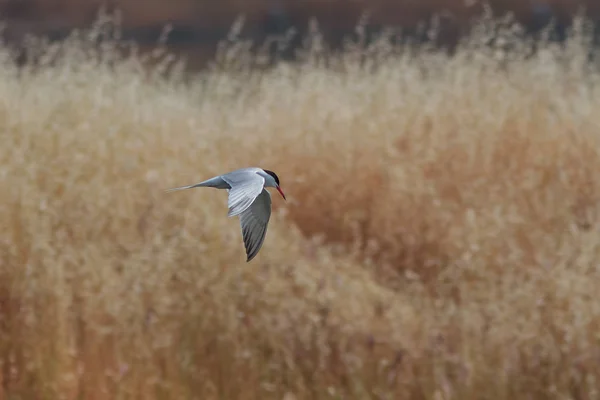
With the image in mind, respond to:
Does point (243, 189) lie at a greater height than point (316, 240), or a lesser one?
greater

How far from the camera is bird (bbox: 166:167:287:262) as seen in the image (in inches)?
71.9

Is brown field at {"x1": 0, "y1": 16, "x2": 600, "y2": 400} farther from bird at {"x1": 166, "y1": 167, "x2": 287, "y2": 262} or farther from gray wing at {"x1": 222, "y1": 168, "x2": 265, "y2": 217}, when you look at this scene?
gray wing at {"x1": 222, "y1": 168, "x2": 265, "y2": 217}

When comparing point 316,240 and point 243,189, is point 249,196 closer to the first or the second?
point 243,189

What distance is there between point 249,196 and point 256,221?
1.89 ft

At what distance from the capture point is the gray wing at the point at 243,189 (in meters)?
1.76

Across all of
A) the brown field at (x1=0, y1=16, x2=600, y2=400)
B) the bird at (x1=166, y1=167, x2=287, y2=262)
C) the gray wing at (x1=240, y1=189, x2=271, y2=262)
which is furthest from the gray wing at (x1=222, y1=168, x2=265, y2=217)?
the brown field at (x1=0, y1=16, x2=600, y2=400)

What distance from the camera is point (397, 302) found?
9.46 ft

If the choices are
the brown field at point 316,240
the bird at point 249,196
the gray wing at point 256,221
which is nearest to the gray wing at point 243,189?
the bird at point 249,196

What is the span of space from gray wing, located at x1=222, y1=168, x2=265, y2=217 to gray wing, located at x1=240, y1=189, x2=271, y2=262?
0.24 m

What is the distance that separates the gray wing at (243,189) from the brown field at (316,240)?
2.28 feet

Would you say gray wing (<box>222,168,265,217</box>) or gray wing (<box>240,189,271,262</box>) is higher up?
gray wing (<box>222,168,265,217</box>)

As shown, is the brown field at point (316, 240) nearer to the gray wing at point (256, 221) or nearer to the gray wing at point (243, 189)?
the gray wing at point (256, 221)

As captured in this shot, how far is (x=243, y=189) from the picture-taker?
1.93 m

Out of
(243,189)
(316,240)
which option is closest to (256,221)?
(243,189)
